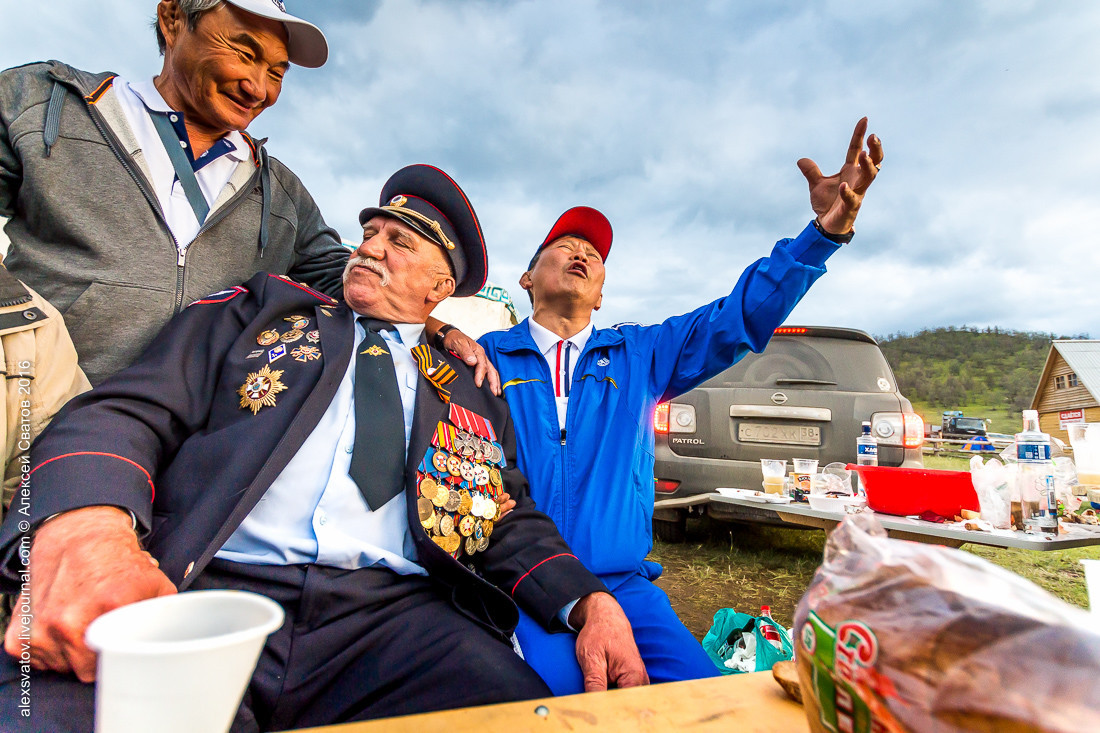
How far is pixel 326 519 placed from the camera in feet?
4.47

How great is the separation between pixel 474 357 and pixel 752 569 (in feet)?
11.4

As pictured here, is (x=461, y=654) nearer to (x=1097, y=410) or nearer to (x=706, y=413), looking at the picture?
(x=706, y=413)

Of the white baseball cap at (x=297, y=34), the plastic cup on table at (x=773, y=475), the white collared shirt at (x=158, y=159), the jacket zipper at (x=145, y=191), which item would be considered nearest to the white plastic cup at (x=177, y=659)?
the jacket zipper at (x=145, y=191)

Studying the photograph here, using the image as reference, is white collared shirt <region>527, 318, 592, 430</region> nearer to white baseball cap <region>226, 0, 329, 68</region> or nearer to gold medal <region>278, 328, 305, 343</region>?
gold medal <region>278, 328, 305, 343</region>

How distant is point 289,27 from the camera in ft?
5.83

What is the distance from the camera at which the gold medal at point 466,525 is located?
4.91 feet

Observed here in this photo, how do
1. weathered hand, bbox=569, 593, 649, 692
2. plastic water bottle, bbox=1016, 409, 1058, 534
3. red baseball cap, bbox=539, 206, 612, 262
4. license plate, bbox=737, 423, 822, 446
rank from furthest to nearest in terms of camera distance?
license plate, bbox=737, 423, 822, 446 < red baseball cap, bbox=539, 206, 612, 262 < plastic water bottle, bbox=1016, 409, 1058, 534 < weathered hand, bbox=569, 593, 649, 692

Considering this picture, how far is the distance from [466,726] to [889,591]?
0.54 meters

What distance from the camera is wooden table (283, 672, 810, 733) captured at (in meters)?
0.67

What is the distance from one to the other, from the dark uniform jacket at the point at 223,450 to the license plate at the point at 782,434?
299 cm

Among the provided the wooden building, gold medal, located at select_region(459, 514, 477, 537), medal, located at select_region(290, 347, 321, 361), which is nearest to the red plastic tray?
gold medal, located at select_region(459, 514, 477, 537)

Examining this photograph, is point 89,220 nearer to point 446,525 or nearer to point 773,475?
point 446,525

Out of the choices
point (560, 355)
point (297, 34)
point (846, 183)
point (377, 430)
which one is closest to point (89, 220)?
point (297, 34)

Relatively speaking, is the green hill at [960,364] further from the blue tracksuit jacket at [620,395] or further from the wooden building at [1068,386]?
the blue tracksuit jacket at [620,395]
